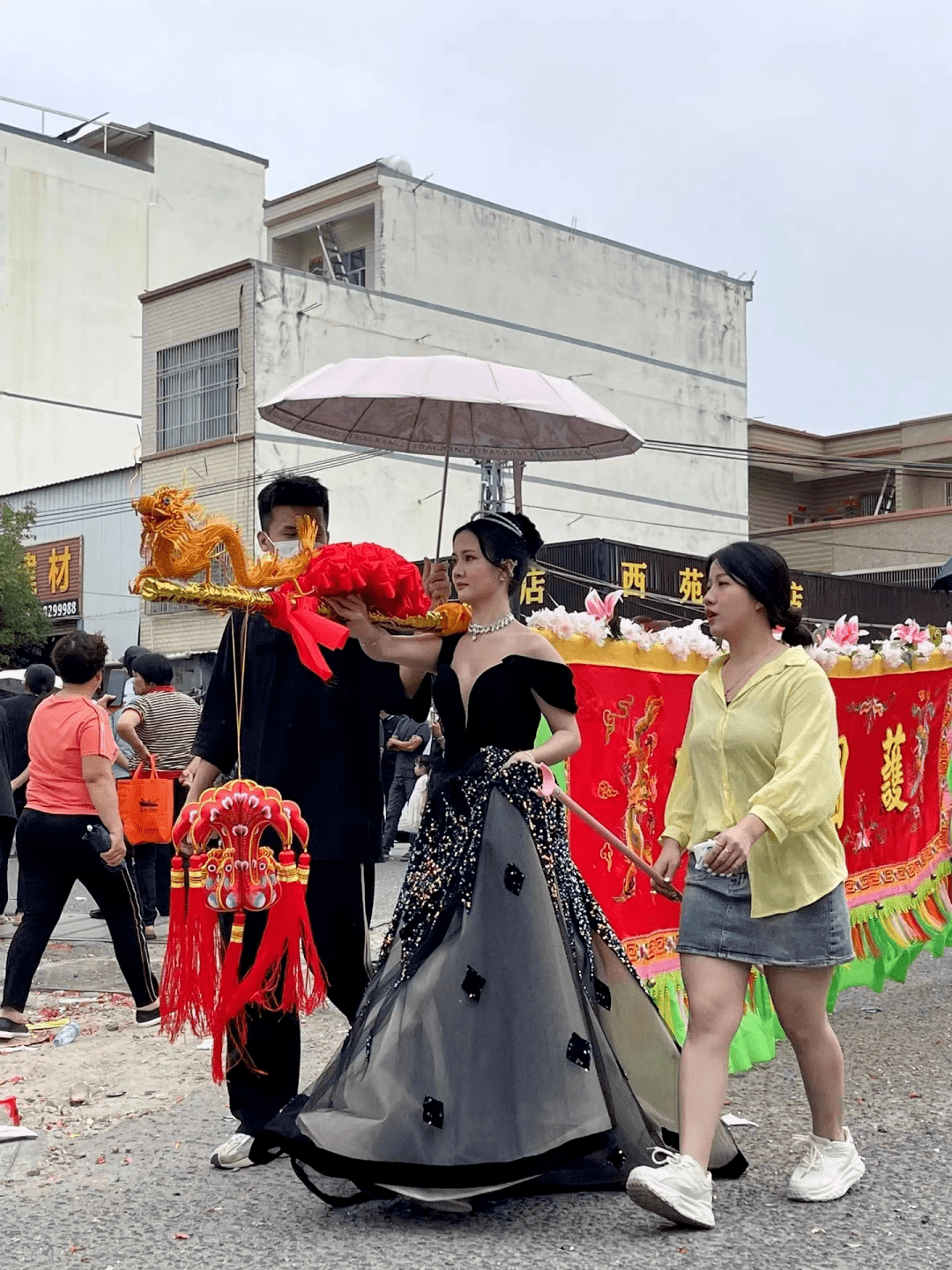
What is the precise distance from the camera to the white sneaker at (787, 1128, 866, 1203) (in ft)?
13.0

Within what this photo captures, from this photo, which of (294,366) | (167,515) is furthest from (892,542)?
(167,515)

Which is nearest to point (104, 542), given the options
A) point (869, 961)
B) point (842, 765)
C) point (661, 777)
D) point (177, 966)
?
point (842, 765)

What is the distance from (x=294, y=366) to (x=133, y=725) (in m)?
18.8

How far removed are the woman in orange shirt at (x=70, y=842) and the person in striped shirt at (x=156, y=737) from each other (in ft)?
7.07

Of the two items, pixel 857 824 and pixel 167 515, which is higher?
pixel 167 515

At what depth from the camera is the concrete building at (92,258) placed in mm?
32344

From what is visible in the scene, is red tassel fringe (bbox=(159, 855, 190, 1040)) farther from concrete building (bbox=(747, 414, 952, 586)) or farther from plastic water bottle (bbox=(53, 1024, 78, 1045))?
concrete building (bbox=(747, 414, 952, 586))

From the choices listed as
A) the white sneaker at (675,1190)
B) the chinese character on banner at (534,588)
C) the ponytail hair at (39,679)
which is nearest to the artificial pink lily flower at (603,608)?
the white sneaker at (675,1190)

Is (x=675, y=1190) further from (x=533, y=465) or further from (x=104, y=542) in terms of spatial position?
(x=533, y=465)

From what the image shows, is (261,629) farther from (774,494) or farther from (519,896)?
(774,494)

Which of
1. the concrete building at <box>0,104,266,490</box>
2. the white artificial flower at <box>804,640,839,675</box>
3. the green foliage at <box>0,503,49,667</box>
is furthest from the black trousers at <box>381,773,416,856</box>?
the concrete building at <box>0,104,266,490</box>

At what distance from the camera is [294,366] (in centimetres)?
2697

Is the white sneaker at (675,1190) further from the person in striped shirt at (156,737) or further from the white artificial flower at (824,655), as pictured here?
the person in striped shirt at (156,737)

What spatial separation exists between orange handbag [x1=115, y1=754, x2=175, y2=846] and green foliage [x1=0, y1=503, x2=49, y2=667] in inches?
732
